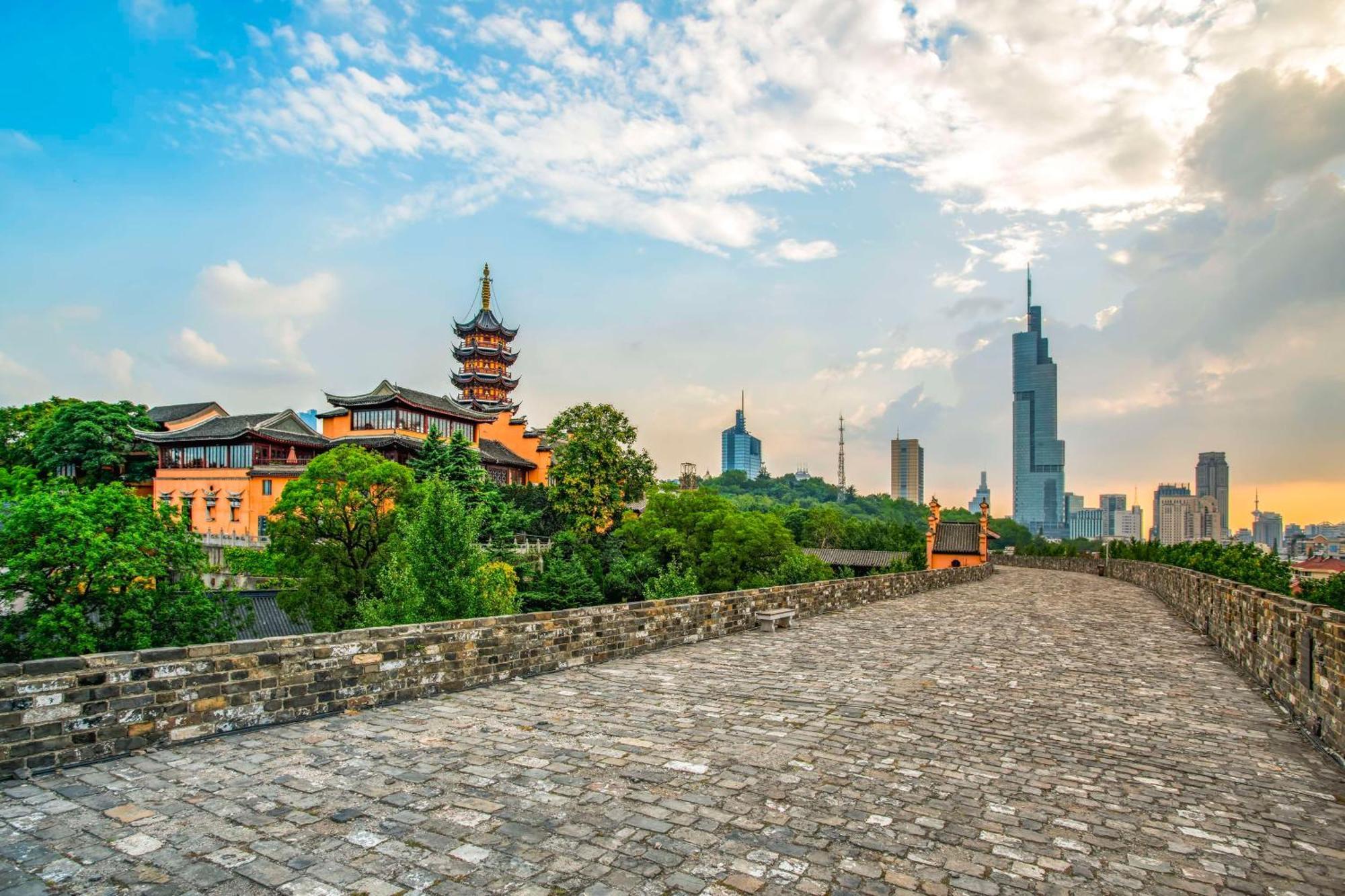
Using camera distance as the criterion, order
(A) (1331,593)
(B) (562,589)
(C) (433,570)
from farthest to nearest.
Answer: (B) (562,589)
(C) (433,570)
(A) (1331,593)

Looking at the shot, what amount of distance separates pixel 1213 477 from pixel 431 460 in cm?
13010

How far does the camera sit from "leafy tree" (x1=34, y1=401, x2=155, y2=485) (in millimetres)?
39094

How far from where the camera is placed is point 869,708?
253 inches

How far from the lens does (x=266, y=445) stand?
3778 cm

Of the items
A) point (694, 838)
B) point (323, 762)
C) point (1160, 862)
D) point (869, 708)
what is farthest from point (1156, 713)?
point (323, 762)

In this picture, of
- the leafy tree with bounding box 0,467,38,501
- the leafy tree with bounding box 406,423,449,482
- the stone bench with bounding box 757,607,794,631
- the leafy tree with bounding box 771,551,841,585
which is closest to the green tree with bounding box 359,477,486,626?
the leafy tree with bounding box 0,467,38,501

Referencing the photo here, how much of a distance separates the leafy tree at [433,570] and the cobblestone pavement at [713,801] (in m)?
11.9

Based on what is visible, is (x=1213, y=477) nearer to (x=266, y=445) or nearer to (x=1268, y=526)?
(x=1268, y=526)

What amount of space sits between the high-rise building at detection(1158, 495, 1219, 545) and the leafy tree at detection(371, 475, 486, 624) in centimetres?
10386

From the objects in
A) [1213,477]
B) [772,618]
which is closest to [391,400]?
[772,618]

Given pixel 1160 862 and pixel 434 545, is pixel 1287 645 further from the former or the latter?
pixel 434 545

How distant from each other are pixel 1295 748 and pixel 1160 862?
319 cm

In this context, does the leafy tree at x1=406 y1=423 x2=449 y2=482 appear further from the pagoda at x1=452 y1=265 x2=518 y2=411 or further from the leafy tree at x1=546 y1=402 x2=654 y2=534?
the pagoda at x1=452 y1=265 x2=518 y2=411

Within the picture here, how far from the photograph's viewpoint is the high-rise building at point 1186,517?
98.1m
